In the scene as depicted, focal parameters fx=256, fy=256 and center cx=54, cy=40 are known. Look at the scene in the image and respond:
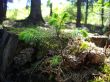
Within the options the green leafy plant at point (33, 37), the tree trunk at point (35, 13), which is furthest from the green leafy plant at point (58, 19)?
the tree trunk at point (35, 13)

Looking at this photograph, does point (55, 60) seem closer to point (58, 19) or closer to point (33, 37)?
point (33, 37)

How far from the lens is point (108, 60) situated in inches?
186

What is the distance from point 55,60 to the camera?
452 centimetres

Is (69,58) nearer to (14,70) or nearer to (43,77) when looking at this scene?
(43,77)

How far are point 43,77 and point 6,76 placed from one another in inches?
45.8

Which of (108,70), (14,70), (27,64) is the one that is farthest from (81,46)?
(14,70)

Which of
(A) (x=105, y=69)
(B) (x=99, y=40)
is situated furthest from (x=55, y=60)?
(B) (x=99, y=40)

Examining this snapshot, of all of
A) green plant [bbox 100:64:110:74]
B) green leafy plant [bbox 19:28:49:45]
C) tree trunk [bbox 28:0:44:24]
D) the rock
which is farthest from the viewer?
tree trunk [bbox 28:0:44:24]

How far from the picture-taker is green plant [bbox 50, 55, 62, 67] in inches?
176

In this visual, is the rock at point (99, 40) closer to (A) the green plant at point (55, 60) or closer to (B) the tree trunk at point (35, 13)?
(A) the green plant at point (55, 60)

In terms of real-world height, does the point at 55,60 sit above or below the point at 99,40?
below

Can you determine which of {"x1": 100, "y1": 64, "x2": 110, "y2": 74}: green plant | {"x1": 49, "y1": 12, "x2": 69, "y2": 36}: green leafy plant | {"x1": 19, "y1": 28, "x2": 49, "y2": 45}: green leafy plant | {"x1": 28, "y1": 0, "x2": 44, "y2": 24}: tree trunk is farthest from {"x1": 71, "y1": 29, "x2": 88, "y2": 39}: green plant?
{"x1": 28, "y1": 0, "x2": 44, "y2": 24}: tree trunk

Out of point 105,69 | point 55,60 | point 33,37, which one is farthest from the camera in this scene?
point 33,37

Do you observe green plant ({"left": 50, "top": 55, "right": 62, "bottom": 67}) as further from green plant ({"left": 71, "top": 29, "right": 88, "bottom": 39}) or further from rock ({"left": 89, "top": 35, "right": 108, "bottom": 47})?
rock ({"left": 89, "top": 35, "right": 108, "bottom": 47})
